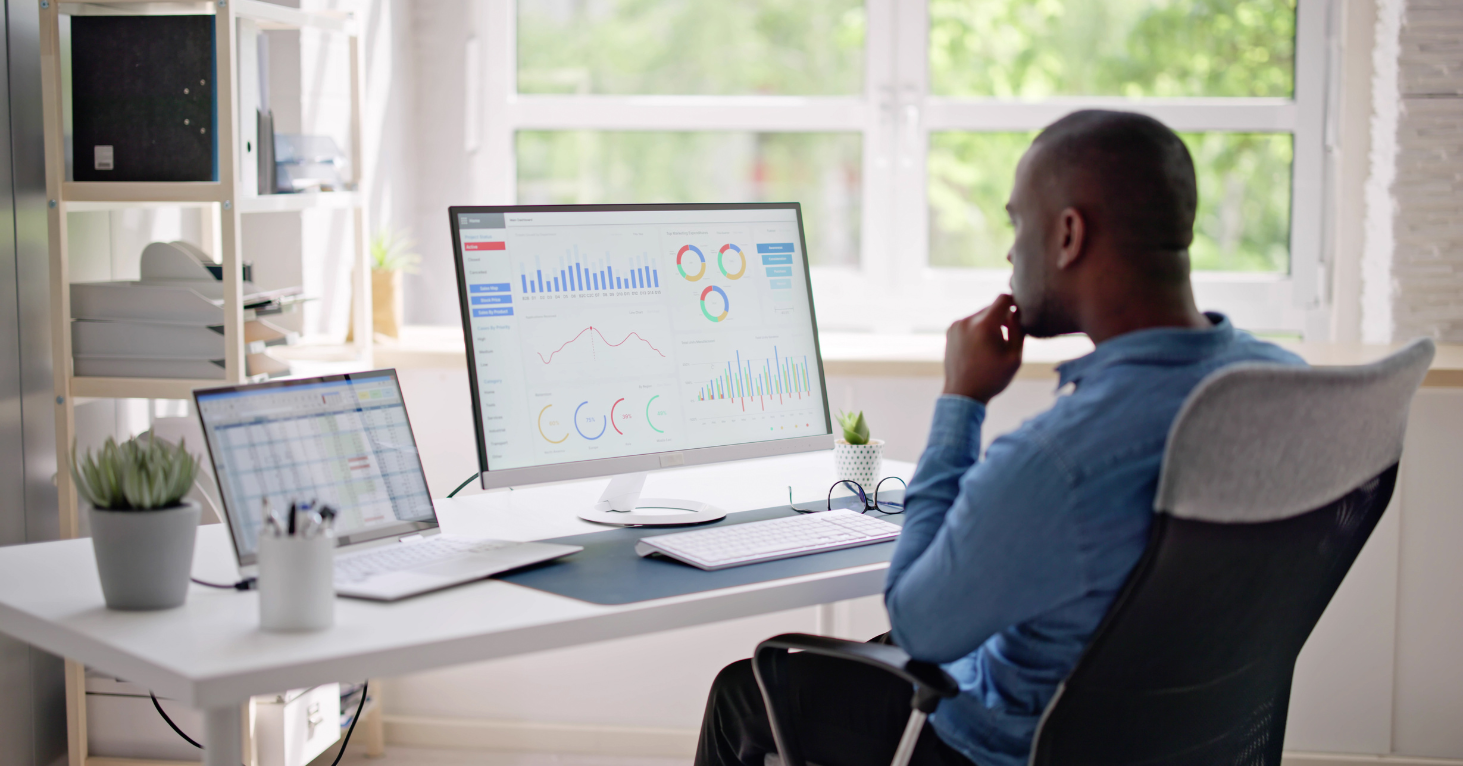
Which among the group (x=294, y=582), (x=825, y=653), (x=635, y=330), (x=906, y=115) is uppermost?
(x=906, y=115)

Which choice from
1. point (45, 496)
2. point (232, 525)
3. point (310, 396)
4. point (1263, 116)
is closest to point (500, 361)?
point (310, 396)

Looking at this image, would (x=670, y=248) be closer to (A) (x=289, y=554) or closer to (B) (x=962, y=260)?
(A) (x=289, y=554)

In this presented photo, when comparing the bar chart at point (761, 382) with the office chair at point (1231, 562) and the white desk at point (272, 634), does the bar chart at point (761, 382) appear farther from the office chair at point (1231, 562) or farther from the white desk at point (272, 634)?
the office chair at point (1231, 562)

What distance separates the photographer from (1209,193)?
3141 mm

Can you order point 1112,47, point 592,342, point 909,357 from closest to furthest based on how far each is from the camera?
point 592,342 < point 909,357 < point 1112,47

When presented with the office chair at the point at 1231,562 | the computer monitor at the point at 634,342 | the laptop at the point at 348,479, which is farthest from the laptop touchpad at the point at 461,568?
the office chair at the point at 1231,562

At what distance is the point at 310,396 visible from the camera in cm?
146

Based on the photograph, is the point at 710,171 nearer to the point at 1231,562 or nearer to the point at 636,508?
the point at 636,508

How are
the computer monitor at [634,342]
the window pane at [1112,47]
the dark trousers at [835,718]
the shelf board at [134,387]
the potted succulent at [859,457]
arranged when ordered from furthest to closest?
1. the window pane at [1112,47]
2. the shelf board at [134,387]
3. the potted succulent at [859,457]
4. the computer monitor at [634,342]
5. the dark trousers at [835,718]

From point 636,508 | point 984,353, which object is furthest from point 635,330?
point 984,353

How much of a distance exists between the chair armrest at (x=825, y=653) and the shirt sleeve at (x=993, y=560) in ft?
0.10

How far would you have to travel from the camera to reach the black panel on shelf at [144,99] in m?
2.03

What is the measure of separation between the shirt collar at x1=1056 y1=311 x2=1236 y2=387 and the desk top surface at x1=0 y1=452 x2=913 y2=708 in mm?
426

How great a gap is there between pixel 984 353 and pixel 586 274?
1.90 feet
